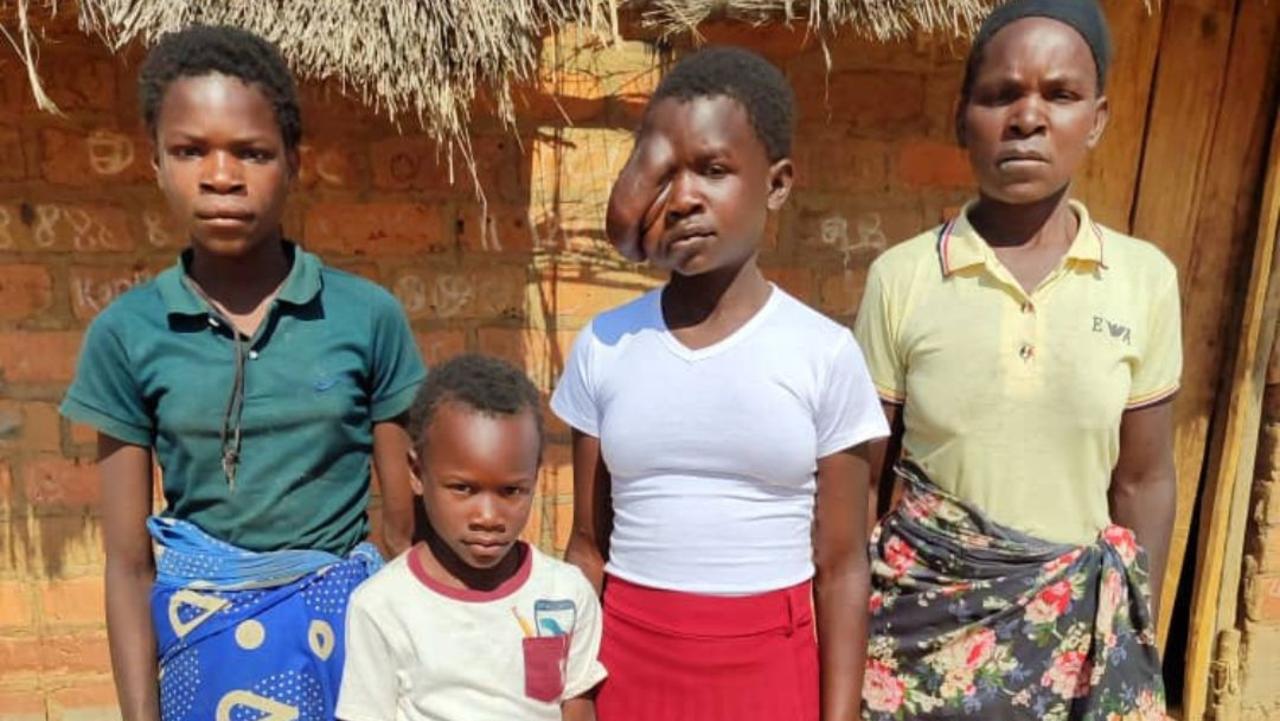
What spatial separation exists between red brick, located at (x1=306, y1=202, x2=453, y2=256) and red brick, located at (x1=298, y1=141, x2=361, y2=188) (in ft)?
0.18

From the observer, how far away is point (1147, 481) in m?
1.79

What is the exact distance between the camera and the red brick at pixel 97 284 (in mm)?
2479

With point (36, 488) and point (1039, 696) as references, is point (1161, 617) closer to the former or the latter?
point (1039, 696)

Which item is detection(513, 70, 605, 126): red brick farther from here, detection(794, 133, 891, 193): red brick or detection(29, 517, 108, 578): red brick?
detection(29, 517, 108, 578): red brick

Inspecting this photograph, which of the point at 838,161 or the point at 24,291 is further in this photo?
the point at 838,161

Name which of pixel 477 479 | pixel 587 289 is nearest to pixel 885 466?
pixel 477 479

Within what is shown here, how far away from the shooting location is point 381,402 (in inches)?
66.9

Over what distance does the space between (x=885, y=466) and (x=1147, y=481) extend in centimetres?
44

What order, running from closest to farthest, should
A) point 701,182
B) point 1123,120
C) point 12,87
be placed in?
1. point 701,182
2. point 12,87
3. point 1123,120

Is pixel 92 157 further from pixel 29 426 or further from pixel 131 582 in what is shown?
pixel 131 582

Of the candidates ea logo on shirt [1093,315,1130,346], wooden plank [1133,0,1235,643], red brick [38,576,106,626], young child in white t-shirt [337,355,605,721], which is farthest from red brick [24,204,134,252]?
wooden plank [1133,0,1235,643]

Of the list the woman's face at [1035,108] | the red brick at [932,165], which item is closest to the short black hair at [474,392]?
the woman's face at [1035,108]

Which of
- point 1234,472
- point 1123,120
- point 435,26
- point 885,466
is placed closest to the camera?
point 885,466

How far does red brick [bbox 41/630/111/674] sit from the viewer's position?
2635mm
